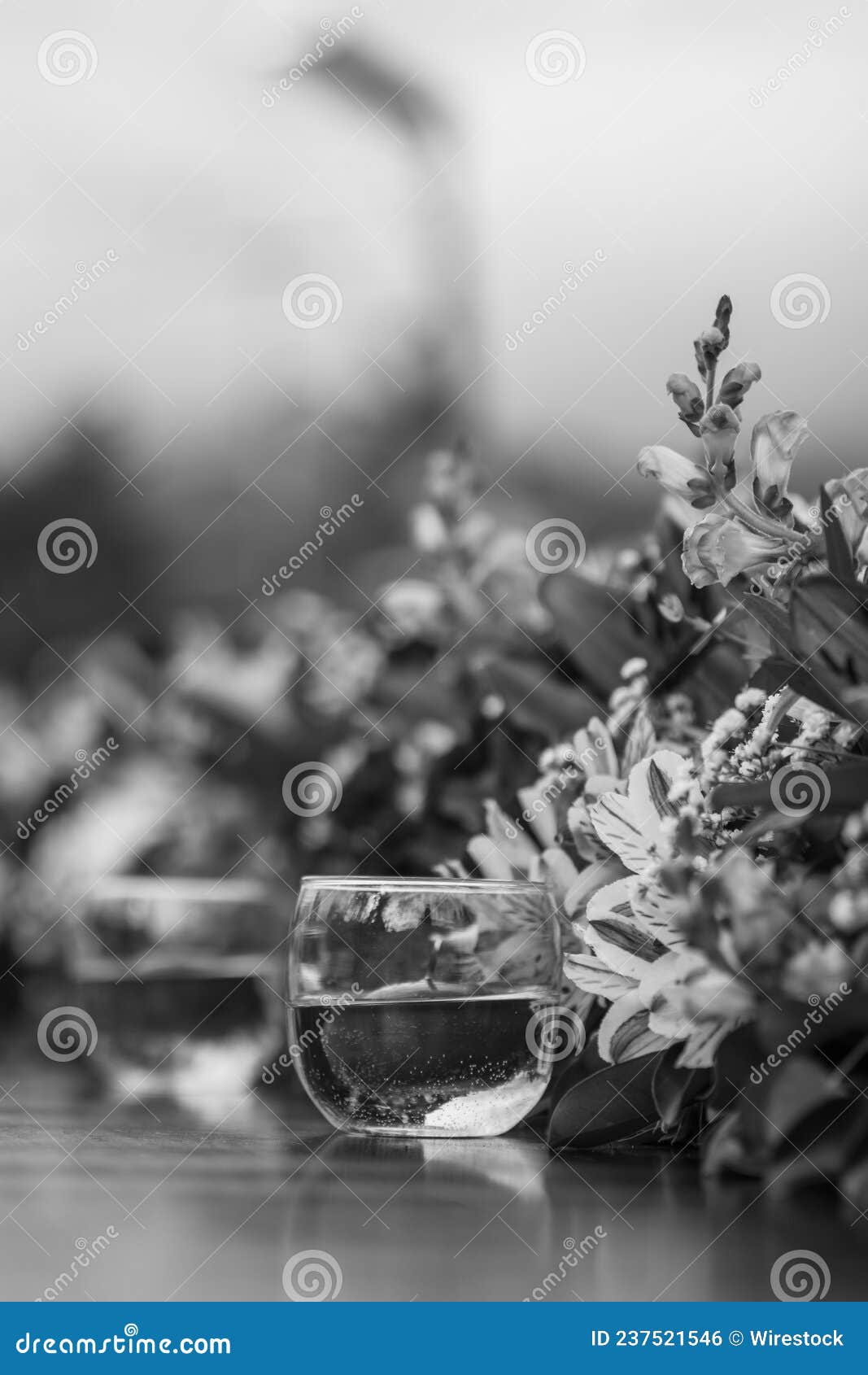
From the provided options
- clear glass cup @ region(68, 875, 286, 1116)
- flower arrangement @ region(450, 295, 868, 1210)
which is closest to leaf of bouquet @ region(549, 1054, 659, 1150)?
flower arrangement @ region(450, 295, 868, 1210)

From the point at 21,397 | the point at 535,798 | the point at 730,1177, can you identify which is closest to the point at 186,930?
the point at 535,798

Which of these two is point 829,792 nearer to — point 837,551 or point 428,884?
point 837,551

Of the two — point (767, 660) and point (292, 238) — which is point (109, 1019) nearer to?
point (767, 660)

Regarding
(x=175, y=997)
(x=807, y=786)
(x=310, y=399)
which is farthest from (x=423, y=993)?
(x=310, y=399)

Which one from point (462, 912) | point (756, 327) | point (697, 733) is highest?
point (756, 327)

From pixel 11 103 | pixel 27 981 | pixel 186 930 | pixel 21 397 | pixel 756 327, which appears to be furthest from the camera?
pixel 21 397

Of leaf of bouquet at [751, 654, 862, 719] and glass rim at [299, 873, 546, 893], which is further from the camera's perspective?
glass rim at [299, 873, 546, 893]

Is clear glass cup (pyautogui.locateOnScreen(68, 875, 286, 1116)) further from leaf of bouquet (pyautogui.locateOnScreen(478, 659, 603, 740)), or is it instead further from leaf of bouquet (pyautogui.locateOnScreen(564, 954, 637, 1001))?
leaf of bouquet (pyautogui.locateOnScreen(564, 954, 637, 1001))

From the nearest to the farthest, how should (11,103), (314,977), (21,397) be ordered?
(314,977) → (11,103) → (21,397)
